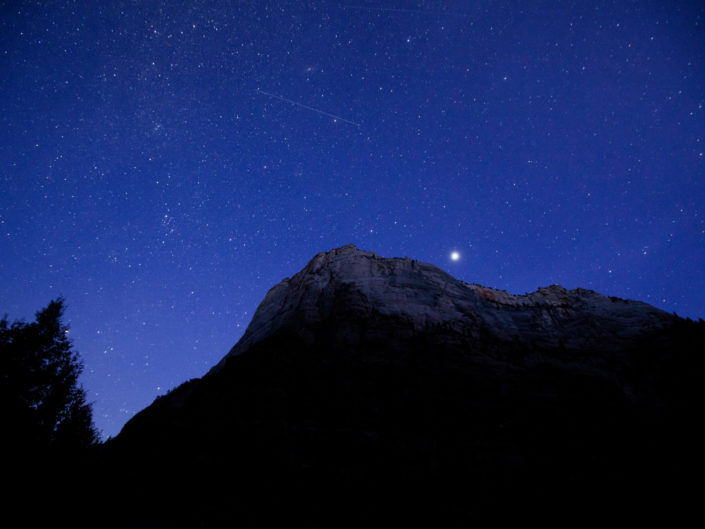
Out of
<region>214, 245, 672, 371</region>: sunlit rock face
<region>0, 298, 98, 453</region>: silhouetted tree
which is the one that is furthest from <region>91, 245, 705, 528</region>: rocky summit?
<region>0, 298, 98, 453</region>: silhouetted tree

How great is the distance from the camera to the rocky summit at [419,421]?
12516 mm

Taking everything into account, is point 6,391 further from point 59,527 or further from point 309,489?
point 309,489

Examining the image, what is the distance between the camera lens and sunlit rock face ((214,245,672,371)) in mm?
22844

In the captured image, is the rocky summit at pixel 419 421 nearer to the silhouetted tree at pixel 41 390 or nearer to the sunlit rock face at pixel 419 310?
the sunlit rock face at pixel 419 310

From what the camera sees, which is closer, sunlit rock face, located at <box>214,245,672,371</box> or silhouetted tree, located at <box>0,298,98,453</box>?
silhouetted tree, located at <box>0,298,98,453</box>

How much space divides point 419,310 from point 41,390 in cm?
2699

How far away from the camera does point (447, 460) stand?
14.8m

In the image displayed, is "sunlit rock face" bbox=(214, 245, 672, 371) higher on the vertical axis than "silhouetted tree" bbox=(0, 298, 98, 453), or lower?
higher

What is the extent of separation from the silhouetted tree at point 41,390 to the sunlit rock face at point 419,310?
9.68 m

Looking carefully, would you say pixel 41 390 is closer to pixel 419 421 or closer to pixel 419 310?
pixel 419 421

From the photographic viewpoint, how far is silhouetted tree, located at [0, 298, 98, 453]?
14.9m

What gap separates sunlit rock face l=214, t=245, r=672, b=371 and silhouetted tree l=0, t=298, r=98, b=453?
31.8ft

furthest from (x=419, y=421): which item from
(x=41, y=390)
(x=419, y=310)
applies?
(x=41, y=390)

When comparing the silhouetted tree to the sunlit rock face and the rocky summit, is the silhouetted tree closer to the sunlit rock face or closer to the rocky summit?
the rocky summit
